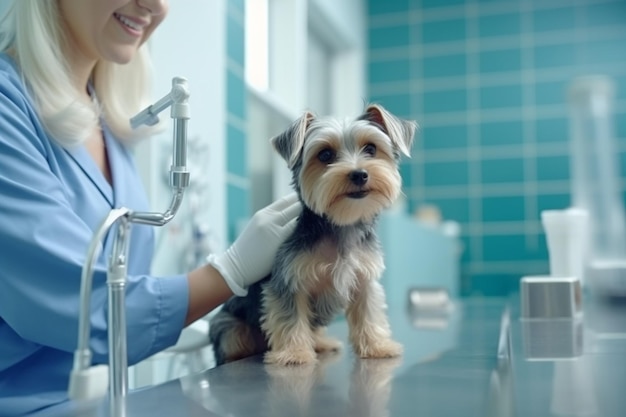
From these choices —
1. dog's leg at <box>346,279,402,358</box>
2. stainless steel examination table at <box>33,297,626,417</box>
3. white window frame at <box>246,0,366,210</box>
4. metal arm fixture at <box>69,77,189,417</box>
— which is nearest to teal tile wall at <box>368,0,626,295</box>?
white window frame at <box>246,0,366,210</box>

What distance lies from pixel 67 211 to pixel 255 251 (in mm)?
272

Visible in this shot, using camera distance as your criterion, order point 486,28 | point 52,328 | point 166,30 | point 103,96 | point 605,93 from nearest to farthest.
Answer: point 52,328 < point 103,96 < point 166,30 < point 605,93 < point 486,28

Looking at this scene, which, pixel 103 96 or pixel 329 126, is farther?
pixel 103 96

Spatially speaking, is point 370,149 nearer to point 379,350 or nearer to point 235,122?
point 379,350

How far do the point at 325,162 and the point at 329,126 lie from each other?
0.16ft

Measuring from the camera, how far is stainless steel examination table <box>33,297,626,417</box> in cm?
66

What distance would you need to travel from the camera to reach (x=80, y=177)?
1.09 m

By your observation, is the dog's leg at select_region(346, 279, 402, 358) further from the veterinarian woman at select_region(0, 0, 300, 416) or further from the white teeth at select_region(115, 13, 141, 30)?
the white teeth at select_region(115, 13, 141, 30)

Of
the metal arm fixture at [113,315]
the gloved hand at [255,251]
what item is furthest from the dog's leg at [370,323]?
the metal arm fixture at [113,315]

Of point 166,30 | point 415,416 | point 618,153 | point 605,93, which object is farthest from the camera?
point 618,153

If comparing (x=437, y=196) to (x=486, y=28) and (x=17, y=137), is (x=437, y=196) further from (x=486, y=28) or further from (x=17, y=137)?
(x=17, y=137)

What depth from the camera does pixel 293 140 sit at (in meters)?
0.95

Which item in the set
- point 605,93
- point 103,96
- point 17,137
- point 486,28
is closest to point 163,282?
point 17,137

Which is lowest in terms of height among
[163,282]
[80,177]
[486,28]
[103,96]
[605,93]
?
[163,282]
